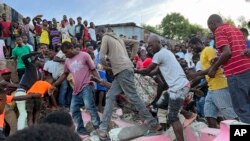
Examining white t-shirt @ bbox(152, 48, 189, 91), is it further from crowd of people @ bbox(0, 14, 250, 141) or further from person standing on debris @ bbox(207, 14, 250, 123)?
person standing on debris @ bbox(207, 14, 250, 123)

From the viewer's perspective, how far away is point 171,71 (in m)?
5.80

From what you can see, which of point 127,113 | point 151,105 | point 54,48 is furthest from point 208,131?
point 54,48

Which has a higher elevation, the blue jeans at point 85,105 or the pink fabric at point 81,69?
the pink fabric at point 81,69

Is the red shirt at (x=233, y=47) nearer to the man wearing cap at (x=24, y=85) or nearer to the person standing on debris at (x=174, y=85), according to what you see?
the person standing on debris at (x=174, y=85)

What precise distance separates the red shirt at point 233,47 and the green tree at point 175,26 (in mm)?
58491

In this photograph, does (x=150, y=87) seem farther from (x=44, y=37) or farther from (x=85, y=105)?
(x=44, y=37)

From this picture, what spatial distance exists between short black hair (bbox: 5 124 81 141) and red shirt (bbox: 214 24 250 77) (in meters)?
3.70

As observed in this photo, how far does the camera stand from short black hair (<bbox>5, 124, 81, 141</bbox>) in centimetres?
141

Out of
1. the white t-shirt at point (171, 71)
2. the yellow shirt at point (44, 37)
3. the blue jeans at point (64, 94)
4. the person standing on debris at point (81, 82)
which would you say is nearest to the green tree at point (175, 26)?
the yellow shirt at point (44, 37)

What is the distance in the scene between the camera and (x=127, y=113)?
7.46 meters

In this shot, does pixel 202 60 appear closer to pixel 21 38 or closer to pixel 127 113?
pixel 127 113

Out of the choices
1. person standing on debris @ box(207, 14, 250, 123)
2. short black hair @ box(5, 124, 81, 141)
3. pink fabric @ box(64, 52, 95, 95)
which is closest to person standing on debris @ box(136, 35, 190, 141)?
person standing on debris @ box(207, 14, 250, 123)

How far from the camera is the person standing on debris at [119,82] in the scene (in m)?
6.27

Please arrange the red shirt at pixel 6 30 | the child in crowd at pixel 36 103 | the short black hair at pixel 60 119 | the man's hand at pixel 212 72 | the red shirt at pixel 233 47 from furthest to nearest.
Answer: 1. the red shirt at pixel 6 30
2. the child in crowd at pixel 36 103
3. the man's hand at pixel 212 72
4. the red shirt at pixel 233 47
5. the short black hair at pixel 60 119
